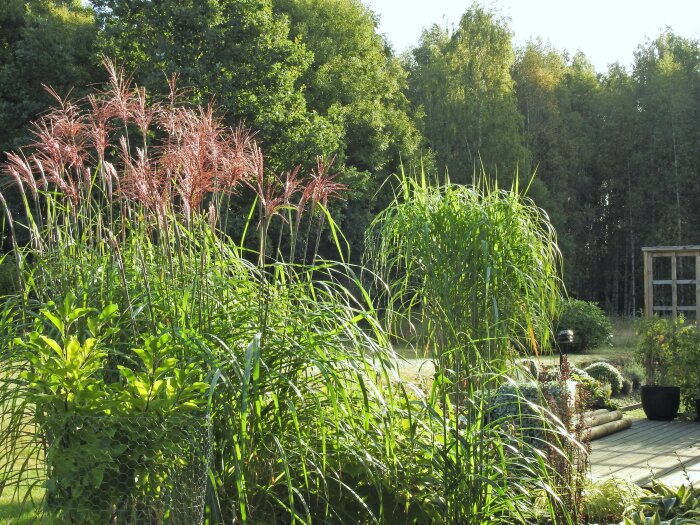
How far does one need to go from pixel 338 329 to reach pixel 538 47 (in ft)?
107

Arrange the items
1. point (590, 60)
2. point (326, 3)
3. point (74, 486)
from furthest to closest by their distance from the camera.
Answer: point (590, 60) → point (326, 3) → point (74, 486)

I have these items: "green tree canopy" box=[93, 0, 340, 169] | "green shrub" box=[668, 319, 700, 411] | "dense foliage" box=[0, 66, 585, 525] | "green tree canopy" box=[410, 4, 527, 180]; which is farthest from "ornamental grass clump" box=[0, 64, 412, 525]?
"green tree canopy" box=[410, 4, 527, 180]

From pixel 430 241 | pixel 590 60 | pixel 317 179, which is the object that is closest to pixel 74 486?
pixel 317 179

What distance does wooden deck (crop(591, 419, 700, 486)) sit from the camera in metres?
5.08

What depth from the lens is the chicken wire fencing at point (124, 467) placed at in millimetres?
2146

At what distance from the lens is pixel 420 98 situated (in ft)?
101

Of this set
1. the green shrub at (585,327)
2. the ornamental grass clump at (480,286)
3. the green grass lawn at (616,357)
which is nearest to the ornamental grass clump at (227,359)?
the ornamental grass clump at (480,286)

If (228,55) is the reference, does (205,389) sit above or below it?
below

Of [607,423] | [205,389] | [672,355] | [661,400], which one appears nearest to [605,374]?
[672,355]

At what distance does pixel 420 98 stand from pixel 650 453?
2588 cm

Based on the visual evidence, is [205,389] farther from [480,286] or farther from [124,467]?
[480,286]

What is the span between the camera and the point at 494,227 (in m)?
3.38

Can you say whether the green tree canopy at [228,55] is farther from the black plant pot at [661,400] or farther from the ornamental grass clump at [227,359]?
the ornamental grass clump at [227,359]

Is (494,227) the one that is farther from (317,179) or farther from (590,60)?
(590,60)
